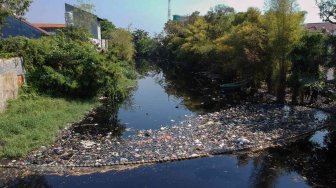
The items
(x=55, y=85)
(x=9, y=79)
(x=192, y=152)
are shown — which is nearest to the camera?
(x=192, y=152)

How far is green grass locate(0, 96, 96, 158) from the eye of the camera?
12344 mm

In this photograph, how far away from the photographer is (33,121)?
14.3 metres

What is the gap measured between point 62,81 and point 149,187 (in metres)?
11.0

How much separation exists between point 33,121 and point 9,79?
332 centimetres

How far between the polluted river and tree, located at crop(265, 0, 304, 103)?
90.5 inches

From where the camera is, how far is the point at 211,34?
3941cm

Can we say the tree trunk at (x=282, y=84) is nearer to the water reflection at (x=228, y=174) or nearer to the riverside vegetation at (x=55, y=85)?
the water reflection at (x=228, y=174)

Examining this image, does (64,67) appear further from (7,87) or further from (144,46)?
(144,46)

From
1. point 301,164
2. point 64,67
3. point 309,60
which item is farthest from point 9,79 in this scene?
point 309,60

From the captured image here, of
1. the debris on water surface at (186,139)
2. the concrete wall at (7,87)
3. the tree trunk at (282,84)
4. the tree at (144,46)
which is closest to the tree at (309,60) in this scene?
the tree trunk at (282,84)

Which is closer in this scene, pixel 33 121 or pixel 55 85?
pixel 33 121

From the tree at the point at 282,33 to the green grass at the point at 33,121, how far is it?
11.4 metres

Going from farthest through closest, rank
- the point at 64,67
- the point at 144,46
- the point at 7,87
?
1. the point at 144,46
2. the point at 64,67
3. the point at 7,87

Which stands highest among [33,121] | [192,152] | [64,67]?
[64,67]
